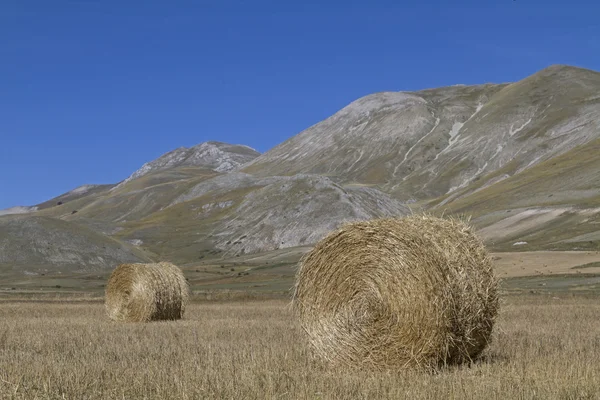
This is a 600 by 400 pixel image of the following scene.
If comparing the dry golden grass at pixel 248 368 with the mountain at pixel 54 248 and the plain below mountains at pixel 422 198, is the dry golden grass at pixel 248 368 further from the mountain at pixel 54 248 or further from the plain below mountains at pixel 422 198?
the mountain at pixel 54 248

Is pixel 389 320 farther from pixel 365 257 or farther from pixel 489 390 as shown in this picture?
pixel 489 390

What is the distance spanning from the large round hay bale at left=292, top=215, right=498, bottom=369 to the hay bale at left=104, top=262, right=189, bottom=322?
11220 millimetres

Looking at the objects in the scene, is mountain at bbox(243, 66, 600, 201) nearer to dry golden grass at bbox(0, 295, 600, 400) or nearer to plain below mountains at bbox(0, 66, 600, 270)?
plain below mountains at bbox(0, 66, 600, 270)

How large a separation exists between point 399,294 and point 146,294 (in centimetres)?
1326

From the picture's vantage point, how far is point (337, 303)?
12.4m

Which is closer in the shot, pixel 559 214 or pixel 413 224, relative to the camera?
pixel 413 224

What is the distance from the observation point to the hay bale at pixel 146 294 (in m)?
23.2

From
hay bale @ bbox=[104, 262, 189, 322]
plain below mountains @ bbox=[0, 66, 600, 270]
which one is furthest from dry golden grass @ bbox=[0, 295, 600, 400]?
plain below mountains @ bbox=[0, 66, 600, 270]

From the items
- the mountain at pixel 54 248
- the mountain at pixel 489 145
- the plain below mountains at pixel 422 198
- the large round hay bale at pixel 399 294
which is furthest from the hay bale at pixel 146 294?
the mountain at pixel 489 145

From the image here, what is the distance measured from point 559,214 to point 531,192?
23269mm

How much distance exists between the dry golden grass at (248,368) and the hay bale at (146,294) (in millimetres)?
4423

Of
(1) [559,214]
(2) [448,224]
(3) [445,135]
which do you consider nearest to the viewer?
(2) [448,224]

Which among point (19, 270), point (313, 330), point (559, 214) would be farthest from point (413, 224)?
point (559, 214)

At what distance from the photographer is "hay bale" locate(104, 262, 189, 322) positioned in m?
23.2
